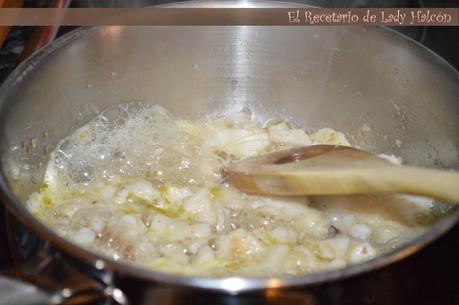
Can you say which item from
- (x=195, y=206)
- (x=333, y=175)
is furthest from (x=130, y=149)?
(x=333, y=175)

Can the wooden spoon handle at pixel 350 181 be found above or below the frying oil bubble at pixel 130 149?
above

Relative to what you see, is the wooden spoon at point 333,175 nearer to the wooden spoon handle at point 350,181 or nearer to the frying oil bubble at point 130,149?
the wooden spoon handle at point 350,181

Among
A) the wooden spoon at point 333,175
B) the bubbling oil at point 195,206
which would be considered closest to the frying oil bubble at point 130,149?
the bubbling oil at point 195,206

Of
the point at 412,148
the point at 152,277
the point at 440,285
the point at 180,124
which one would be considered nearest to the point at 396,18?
the point at 412,148

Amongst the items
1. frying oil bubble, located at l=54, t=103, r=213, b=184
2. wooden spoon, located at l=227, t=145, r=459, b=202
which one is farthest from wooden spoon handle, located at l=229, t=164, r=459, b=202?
frying oil bubble, located at l=54, t=103, r=213, b=184

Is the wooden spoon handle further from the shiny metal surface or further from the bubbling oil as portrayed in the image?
the shiny metal surface

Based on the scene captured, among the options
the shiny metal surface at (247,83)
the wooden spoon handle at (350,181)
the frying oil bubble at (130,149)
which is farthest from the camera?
the frying oil bubble at (130,149)
